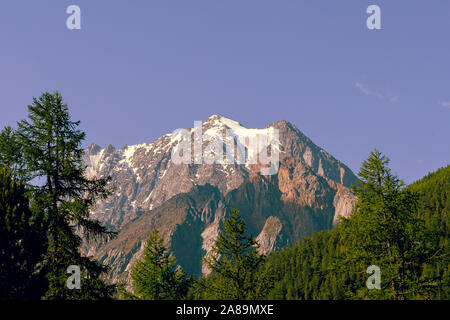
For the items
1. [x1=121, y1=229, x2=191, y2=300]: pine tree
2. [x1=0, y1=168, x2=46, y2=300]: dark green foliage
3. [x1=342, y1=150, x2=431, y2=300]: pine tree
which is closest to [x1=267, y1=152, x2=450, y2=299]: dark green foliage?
[x1=342, y1=150, x2=431, y2=300]: pine tree

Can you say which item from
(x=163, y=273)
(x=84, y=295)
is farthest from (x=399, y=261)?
(x=84, y=295)

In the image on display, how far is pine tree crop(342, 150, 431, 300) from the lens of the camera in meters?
27.1

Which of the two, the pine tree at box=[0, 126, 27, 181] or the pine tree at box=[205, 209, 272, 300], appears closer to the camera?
the pine tree at box=[0, 126, 27, 181]

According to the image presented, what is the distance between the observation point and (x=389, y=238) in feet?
90.6

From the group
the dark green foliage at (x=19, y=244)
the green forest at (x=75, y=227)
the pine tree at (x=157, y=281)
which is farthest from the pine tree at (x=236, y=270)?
the dark green foliage at (x=19, y=244)

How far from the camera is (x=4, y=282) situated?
945 inches

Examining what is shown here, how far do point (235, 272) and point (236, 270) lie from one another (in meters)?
0.17

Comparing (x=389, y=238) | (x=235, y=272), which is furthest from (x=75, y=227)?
(x=389, y=238)

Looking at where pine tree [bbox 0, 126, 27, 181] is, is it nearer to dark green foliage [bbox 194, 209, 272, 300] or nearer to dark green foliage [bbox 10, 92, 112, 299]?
dark green foliage [bbox 10, 92, 112, 299]

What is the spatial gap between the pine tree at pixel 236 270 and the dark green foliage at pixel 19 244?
14.6 meters

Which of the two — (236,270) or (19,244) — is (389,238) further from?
(19,244)

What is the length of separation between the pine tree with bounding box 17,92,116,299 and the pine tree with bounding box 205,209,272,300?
11.4m

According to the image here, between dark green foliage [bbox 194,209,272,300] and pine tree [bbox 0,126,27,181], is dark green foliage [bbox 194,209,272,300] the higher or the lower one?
the lower one
